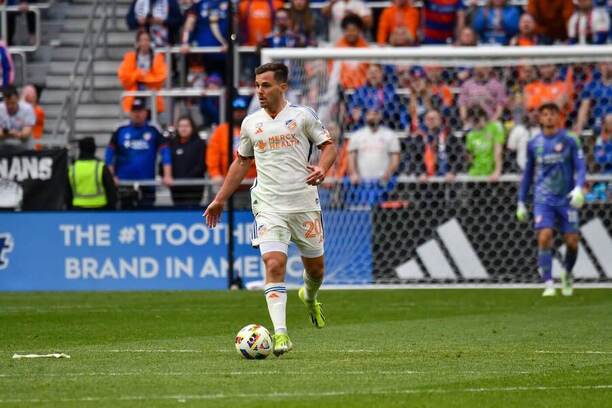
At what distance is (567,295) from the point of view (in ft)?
60.3

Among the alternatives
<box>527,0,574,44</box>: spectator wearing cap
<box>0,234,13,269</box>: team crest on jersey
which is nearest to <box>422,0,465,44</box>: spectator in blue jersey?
<box>527,0,574,44</box>: spectator wearing cap

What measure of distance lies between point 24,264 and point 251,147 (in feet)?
34.3

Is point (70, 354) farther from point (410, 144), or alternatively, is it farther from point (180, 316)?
point (410, 144)

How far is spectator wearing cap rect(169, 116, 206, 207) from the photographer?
21844 mm

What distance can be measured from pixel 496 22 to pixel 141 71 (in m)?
6.00

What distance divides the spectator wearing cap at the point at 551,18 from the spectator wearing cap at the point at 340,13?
281 cm

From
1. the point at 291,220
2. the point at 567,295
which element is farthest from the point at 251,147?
the point at 567,295

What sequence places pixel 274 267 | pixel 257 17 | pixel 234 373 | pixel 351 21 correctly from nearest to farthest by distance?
pixel 234 373
pixel 274 267
pixel 351 21
pixel 257 17

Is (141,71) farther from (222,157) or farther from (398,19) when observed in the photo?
(398,19)

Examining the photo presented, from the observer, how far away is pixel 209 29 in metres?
24.9

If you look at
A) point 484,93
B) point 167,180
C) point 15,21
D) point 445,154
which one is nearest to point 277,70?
point 445,154

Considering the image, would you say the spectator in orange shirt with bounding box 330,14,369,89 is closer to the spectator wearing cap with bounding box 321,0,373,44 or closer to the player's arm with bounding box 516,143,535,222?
the spectator wearing cap with bounding box 321,0,373,44

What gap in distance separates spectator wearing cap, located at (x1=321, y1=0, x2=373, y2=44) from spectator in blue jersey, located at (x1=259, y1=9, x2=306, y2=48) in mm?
1041

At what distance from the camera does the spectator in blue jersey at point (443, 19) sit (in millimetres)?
24078
